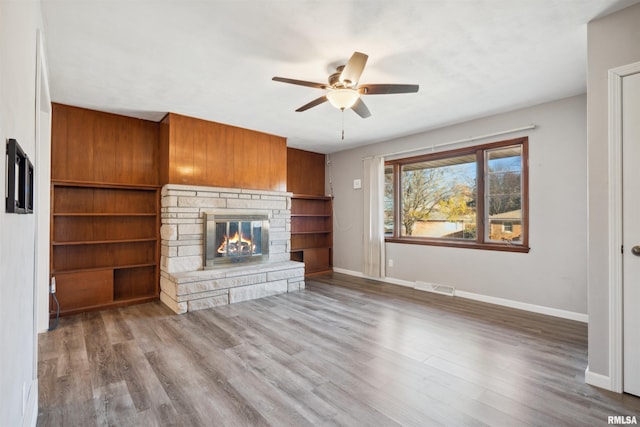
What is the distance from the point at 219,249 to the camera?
436 cm

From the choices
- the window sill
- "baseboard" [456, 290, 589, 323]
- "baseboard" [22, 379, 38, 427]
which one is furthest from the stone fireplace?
"baseboard" [456, 290, 589, 323]

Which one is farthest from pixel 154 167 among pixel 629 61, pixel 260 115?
pixel 629 61

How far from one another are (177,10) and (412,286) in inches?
182

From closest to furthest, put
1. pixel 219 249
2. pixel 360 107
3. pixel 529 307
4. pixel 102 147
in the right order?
pixel 360 107, pixel 529 307, pixel 102 147, pixel 219 249

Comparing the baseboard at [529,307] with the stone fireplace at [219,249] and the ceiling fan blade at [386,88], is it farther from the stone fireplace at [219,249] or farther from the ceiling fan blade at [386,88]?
the ceiling fan blade at [386,88]

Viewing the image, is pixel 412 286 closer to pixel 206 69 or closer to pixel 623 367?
pixel 623 367

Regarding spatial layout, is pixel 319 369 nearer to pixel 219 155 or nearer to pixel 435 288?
pixel 435 288

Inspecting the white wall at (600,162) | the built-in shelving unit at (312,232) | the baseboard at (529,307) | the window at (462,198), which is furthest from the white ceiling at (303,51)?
the built-in shelving unit at (312,232)

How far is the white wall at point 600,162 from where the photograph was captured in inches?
83.2

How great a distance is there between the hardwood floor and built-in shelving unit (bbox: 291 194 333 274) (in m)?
2.39

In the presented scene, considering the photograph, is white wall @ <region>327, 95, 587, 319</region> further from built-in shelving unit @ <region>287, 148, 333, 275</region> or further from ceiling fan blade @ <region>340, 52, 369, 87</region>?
ceiling fan blade @ <region>340, 52, 369, 87</region>

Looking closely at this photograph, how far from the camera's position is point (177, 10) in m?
2.06

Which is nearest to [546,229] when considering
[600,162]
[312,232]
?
[600,162]

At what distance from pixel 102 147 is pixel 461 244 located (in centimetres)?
504
